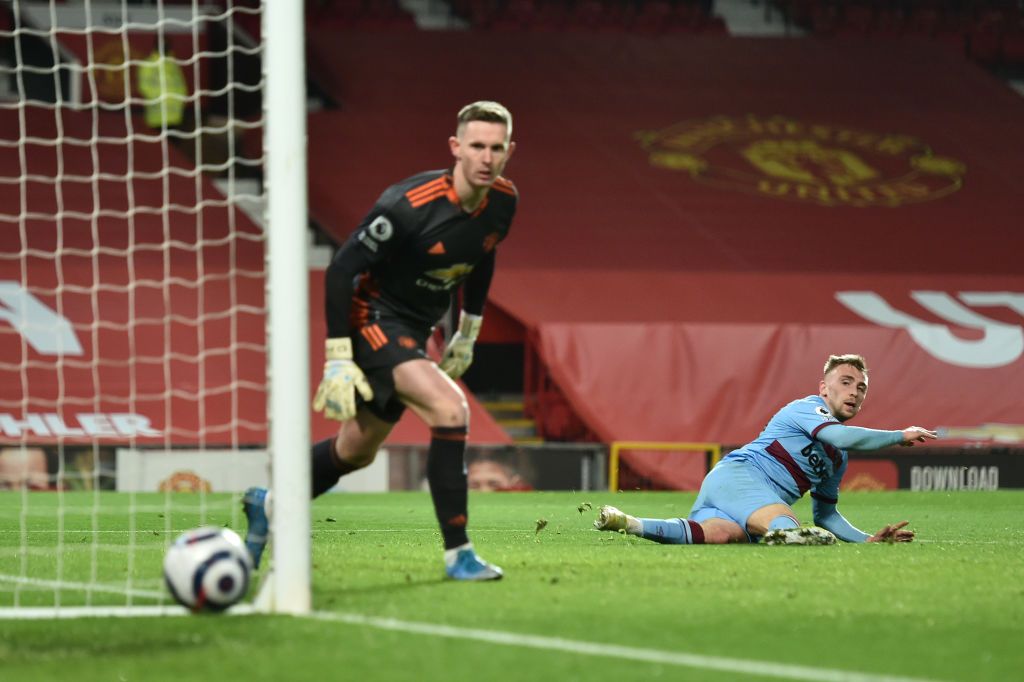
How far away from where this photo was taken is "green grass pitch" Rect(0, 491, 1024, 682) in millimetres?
3707

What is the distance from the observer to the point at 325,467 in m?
5.75

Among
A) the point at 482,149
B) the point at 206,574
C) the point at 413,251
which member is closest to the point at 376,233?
the point at 413,251

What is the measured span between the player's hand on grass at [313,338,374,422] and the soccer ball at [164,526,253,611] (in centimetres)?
70

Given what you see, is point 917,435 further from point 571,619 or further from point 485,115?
point 571,619

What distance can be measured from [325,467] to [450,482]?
60 cm

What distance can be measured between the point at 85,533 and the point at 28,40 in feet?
43.9

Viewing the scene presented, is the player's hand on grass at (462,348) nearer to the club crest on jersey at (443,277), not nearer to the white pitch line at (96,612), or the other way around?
the club crest on jersey at (443,277)

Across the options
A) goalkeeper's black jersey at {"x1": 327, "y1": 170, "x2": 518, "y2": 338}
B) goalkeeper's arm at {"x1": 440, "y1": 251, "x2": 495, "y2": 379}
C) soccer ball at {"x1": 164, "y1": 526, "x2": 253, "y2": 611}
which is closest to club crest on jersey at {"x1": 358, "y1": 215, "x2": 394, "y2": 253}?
goalkeeper's black jersey at {"x1": 327, "y1": 170, "x2": 518, "y2": 338}

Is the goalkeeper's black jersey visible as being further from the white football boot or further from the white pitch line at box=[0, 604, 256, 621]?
the white football boot

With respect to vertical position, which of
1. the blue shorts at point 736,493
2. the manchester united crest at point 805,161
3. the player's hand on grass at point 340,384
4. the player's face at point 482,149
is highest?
the manchester united crest at point 805,161

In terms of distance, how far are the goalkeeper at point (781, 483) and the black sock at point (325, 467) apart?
1.92m

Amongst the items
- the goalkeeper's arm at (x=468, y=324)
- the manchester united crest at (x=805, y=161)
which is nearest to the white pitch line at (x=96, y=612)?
the goalkeeper's arm at (x=468, y=324)

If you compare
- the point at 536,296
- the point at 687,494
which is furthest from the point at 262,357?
the point at 687,494

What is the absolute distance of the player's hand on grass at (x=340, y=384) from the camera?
5.21 meters
